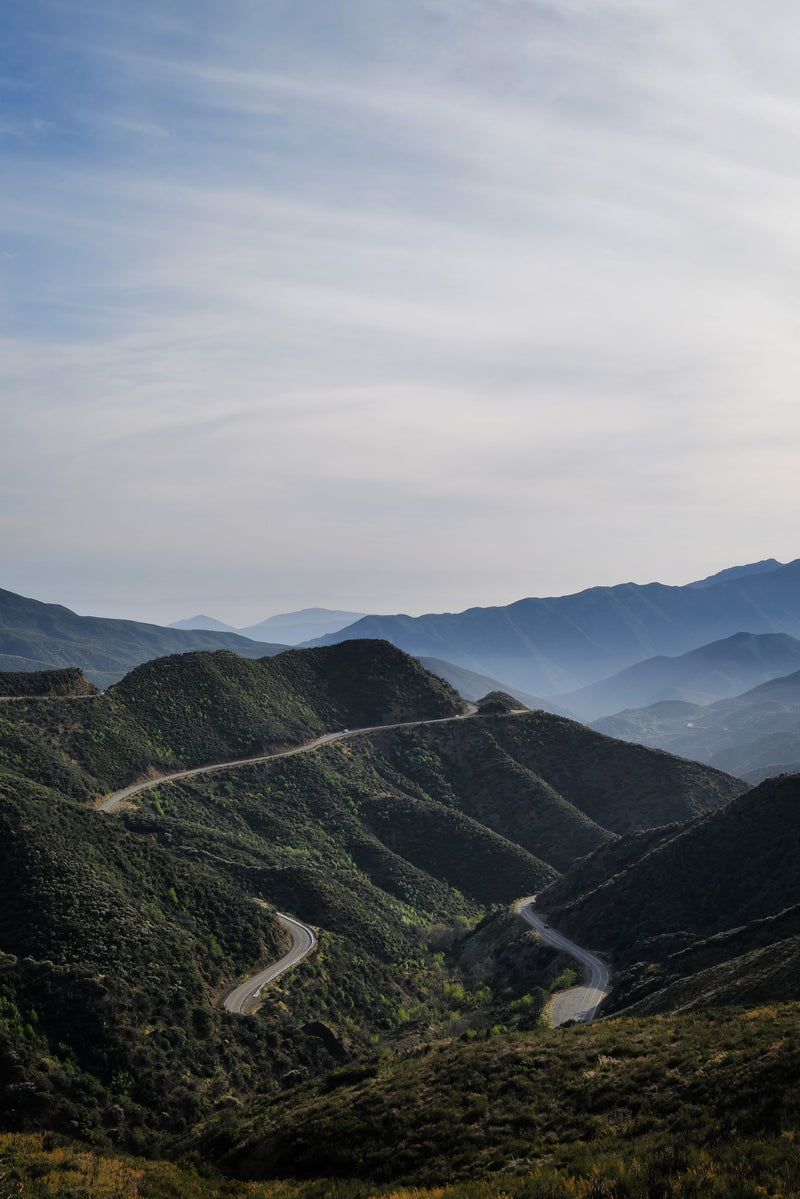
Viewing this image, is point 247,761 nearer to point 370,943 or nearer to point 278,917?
point 278,917

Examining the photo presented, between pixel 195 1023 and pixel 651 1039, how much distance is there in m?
25.7

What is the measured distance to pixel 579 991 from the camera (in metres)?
51.5

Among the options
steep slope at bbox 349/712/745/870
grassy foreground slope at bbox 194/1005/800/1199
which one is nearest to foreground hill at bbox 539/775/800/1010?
grassy foreground slope at bbox 194/1005/800/1199

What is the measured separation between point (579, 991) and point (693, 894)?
1431 cm

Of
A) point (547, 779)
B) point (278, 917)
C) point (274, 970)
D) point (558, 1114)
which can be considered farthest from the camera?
point (547, 779)

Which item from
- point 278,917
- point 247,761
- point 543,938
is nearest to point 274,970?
point 278,917

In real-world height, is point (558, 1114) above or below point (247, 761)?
below

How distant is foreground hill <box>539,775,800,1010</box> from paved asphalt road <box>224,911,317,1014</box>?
73.1 ft

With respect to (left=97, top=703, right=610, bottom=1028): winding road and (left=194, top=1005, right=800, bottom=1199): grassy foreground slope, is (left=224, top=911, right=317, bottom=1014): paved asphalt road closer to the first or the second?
(left=97, top=703, right=610, bottom=1028): winding road

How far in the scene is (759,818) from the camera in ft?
209

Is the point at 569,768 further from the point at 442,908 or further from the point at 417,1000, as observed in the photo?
the point at 417,1000

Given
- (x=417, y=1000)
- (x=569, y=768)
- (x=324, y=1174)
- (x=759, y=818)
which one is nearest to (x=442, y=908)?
(x=417, y=1000)

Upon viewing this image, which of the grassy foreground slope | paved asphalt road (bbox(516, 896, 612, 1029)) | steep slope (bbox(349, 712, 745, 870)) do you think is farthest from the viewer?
steep slope (bbox(349, 712, 745, 870))

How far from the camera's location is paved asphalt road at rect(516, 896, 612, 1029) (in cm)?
4675
